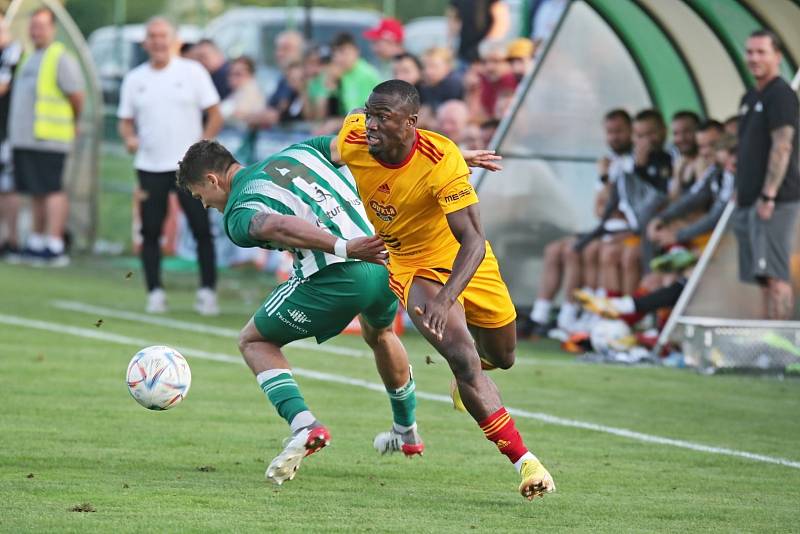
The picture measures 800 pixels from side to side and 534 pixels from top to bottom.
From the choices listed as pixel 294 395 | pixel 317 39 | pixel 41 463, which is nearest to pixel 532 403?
pixel 294 395

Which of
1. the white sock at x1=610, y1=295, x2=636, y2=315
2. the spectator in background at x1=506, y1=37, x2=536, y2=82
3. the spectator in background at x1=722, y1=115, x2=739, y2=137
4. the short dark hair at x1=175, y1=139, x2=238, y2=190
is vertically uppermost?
the short dark hair at x1=175, y1=139, x2=238, y2=190

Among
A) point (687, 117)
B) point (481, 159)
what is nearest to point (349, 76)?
point (687, 117)

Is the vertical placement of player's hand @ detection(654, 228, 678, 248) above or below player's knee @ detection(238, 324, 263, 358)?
below

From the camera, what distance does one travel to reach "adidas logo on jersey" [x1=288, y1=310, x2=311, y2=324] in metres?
7.53

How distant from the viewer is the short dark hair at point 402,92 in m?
7.00

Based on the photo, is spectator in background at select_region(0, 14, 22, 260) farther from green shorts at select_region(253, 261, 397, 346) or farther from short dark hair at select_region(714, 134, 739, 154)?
green shorts at select_region(253, 261, 397, 346)

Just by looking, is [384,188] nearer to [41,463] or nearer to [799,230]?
[41,463]

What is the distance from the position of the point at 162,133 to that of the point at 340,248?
805 cm

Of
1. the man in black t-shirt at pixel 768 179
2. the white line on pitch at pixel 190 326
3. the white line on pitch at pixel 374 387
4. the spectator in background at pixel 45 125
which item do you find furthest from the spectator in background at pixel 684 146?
the spectator in background at pixel 45 125

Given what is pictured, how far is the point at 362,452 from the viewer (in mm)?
8219

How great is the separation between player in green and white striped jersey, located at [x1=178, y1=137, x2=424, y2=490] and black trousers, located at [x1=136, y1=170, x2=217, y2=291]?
21.9 feet

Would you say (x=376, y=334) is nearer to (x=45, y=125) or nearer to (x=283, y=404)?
(x=283, y=404)

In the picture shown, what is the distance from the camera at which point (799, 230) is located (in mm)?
12156

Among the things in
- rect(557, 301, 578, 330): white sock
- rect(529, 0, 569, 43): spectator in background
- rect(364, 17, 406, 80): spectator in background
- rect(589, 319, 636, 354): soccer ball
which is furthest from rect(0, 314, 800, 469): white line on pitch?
rect(529, 0, 569, 43): spectator in background
